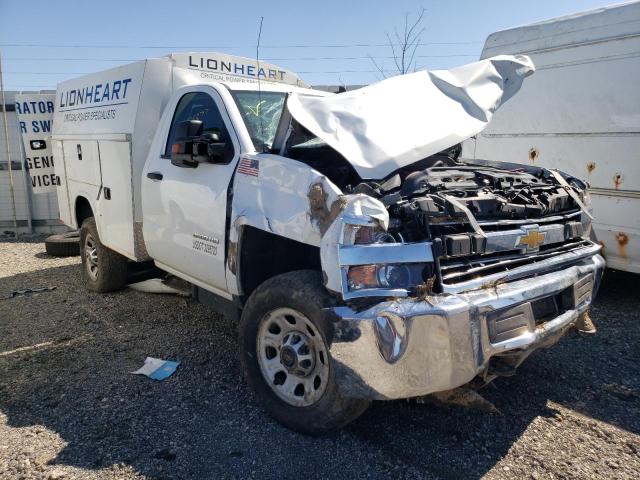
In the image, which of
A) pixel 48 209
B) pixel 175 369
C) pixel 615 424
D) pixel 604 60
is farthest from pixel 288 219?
pixel 48 209

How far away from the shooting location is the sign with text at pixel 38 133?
291 inches

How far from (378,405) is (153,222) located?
251cm

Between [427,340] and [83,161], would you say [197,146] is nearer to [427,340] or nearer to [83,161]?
[427,340]

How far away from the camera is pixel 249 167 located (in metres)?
3.41

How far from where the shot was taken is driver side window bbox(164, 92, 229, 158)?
12.7 ft

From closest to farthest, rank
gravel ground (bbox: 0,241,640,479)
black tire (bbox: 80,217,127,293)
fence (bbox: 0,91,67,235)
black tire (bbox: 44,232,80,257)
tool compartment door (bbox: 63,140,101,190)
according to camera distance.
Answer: gravel ground (bbox: 0,241,640,479), tool compartment door (bbox: 63,140,101,190), black tire (bbox: 80,217,127,293), black tire (bbox: 44,232,80,257), fence (bbox: 0,91,67,235)

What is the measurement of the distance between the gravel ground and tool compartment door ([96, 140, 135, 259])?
3.12ft

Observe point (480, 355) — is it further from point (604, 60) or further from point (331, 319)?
point (604, 60)

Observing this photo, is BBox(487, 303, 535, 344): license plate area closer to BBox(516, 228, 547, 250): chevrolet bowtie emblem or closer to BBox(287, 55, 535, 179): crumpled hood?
BBox(516, 228, 547, 250): chevrolet bowtie emblem

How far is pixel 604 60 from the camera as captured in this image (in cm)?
538

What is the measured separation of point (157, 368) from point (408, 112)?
2643 mm

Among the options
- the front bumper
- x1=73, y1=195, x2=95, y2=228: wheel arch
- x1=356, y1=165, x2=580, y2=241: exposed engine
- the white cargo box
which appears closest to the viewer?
the front bumper

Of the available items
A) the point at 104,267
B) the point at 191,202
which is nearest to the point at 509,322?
the point at 191,202

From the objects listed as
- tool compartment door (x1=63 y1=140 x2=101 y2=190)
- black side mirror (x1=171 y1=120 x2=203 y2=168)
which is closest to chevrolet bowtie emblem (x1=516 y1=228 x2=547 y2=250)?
black side mirror (x1=171 y1=120 x2=203 y2=168)
